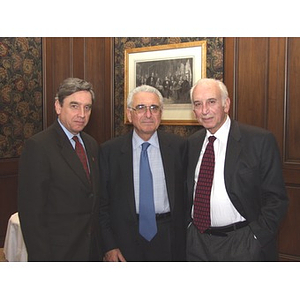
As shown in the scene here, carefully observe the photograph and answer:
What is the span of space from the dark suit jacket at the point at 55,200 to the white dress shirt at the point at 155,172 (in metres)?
0.31

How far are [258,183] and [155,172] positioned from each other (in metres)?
0.61

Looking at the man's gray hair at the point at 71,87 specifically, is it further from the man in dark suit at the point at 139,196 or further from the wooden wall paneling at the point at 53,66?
the wooden wall paneling at the point at 53,66

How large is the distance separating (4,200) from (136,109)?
3137mm

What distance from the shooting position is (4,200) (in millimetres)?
4645

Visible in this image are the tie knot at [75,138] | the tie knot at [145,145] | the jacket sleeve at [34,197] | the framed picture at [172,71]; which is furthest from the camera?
the framed picture at [172,71]

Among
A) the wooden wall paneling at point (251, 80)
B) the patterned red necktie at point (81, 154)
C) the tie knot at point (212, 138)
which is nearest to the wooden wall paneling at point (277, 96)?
the wooden wall paneling at point (251, 80)

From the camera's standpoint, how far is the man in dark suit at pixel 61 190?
178cm

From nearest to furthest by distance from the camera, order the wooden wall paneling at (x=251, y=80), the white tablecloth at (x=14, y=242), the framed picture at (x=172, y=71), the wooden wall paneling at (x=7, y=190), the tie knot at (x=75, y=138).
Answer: the tie knot at (x=75, y=138) < the white tablecloth at (x=14, y=242) < the wooden wall paneling at (x=251, y=80) < the framed picture at (x=172, y=71) < the wooden wall paneling at (x=7, y=190)

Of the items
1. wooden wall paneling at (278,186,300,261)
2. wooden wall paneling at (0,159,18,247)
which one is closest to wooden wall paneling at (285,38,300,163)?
wooden wall paneling at (278,186,300,261)

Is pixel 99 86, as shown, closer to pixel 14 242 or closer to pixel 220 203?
pixel 14 242

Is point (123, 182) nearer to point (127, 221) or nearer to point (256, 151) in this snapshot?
point (127, 221)

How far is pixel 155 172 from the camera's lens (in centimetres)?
222

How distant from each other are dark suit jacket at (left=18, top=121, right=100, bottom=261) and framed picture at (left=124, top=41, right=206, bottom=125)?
2579mm

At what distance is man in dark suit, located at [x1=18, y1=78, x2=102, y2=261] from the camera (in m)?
1.78
